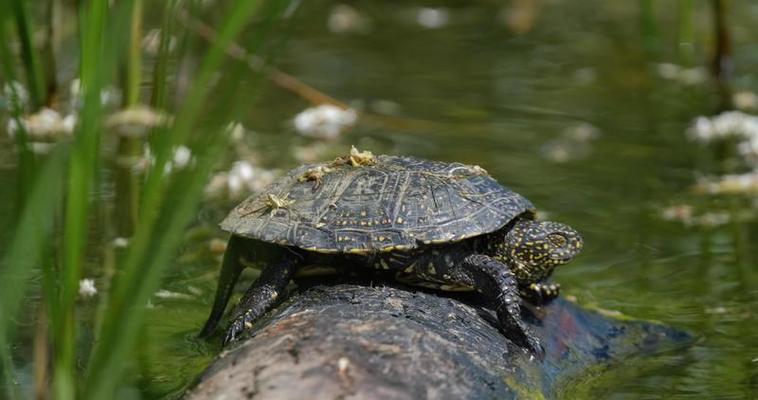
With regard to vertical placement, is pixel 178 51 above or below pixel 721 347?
above

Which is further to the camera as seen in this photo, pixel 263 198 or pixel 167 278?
pixel 167 278

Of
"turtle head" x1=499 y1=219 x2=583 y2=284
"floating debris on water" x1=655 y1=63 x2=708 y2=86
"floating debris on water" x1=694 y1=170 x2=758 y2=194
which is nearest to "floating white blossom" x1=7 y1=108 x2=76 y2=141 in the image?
"turtle head" x1=499 y1=219 x2=583 y2=284

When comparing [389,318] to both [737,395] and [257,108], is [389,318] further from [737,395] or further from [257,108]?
[257,108]

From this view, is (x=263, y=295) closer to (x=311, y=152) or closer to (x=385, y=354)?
(x=385, y=354)

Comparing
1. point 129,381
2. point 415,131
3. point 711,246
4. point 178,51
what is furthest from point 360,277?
point 415,131

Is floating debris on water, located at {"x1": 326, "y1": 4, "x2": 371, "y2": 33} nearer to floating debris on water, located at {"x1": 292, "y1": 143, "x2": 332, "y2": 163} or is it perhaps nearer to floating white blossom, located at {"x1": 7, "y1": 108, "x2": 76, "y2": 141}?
floating debris on water, located at {"x1": 292, "y1": 143, "x2": 332, "y2": 163}

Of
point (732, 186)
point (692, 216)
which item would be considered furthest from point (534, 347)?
point (732, 186)

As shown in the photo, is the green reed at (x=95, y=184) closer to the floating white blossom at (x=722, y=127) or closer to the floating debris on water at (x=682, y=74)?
the floating white blossom at (x=722, y=127)
